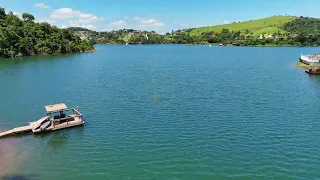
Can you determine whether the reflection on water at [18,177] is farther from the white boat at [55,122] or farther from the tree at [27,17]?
the tree at [27,17]

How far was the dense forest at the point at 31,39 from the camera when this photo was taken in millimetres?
138625

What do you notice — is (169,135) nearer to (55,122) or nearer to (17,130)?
(55,122)

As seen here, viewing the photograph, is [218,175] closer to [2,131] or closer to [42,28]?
[2,131]

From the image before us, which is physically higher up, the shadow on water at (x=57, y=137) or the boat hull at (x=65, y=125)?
the boat hull at (x=65, y=125)

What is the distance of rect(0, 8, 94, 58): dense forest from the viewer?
139 meters

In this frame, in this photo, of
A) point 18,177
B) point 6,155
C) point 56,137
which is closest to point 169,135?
point 56,137

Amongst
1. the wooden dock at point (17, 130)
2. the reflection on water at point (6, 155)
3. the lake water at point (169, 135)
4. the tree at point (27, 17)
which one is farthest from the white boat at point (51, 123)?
the tree at point (27, 17)

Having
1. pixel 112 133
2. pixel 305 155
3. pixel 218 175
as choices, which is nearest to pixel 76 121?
pixel 112 133

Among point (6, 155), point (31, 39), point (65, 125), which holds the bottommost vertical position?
point (6, 155)

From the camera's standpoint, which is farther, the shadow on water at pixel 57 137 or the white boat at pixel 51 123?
the white boat at pixel 51 123

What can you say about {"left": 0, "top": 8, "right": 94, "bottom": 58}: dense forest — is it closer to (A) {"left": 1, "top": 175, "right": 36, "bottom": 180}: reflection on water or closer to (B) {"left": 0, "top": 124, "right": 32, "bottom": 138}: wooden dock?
(B) {"left": 0, "top": 124, "right": 32, "bottom": 138}: wooden dock

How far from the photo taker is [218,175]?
84.5ft

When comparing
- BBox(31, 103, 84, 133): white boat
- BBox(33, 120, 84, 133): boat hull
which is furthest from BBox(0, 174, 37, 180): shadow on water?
BBox(33, 120, 84, 133): boat hull

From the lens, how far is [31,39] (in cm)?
15212
